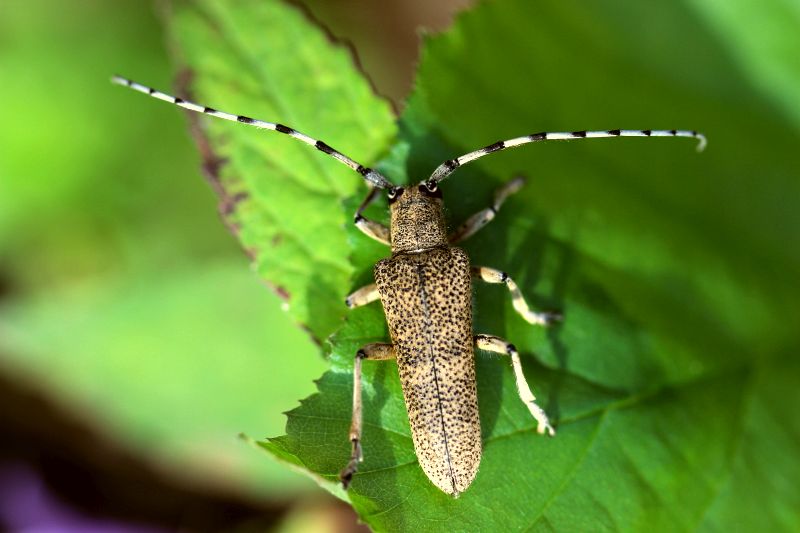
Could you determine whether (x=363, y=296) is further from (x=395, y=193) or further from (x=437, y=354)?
(x=395, y=193)

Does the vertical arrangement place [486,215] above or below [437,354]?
above

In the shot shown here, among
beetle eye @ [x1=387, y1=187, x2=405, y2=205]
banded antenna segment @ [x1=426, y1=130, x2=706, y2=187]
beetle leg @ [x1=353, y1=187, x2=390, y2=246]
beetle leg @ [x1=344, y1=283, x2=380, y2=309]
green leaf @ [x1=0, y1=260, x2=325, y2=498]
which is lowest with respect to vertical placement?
green leaf @ [x1=0, y1=260, x2=325, y2=498]

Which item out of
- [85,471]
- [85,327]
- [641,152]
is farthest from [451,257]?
[85,471]

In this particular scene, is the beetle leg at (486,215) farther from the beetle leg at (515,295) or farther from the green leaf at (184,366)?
the green leaf at (184,366)

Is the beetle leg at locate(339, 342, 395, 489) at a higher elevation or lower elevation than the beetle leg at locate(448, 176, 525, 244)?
lower

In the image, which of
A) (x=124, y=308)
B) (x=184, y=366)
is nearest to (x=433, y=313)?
(x=184, y=366)

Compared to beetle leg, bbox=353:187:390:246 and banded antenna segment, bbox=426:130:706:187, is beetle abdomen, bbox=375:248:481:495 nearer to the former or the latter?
beetle leg, bbox=353:187:390:246

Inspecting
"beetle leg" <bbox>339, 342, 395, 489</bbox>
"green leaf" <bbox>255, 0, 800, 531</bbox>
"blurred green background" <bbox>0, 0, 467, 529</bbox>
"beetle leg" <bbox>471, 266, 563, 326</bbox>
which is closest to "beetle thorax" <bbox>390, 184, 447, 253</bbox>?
"green leaf" <bbox>255, 0, 800, 531</bbox>
